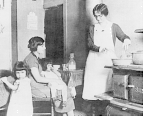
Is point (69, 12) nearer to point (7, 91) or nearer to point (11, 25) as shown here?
point (11, 25)

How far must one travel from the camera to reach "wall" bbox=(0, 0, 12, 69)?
10.8 feet

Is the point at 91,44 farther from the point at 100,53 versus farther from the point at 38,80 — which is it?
the point at 38,80

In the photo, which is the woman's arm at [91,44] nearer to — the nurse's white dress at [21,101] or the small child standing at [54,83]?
the small child standing at [54,83]

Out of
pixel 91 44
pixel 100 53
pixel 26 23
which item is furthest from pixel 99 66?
pixel 26 23

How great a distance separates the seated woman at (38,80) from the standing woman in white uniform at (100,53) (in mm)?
269

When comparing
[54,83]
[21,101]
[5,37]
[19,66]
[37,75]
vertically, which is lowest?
[21,101]

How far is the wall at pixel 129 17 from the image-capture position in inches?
103

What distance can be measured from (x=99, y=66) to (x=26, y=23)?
6.69 ft

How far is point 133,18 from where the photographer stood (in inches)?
106

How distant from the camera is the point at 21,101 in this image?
2197 mm

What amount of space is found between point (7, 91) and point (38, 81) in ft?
1.14

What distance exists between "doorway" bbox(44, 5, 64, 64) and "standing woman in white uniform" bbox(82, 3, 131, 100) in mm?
1381

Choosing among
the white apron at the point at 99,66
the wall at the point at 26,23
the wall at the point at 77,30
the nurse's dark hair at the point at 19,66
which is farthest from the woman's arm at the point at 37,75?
the wall at the point at 26,23

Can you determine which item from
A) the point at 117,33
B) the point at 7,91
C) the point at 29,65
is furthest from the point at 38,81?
the point at 117,33
